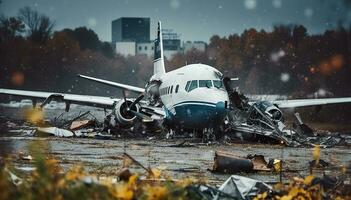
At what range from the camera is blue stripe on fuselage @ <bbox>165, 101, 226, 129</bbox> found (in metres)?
25.9

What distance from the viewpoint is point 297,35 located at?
82500 millimetres

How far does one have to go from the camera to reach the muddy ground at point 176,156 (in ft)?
48.4

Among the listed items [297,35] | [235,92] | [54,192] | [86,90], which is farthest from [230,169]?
[86,90]

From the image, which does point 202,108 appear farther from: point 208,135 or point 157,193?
point 157,193

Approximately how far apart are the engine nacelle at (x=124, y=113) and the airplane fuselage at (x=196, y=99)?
54.8 inches

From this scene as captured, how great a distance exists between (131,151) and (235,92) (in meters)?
9.09

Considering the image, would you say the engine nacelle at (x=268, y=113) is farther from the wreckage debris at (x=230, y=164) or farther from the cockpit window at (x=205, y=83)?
the wreckage debris at (x=230, y=164)

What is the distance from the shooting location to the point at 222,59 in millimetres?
105875

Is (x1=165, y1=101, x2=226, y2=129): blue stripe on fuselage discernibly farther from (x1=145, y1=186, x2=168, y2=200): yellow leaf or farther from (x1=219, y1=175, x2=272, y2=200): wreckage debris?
(x1=145, y1=186, x2=168, y2=200): yellow leaf

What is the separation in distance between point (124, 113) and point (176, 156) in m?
10.9

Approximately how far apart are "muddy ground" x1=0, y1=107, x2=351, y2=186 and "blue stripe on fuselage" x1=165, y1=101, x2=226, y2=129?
107 centimetres

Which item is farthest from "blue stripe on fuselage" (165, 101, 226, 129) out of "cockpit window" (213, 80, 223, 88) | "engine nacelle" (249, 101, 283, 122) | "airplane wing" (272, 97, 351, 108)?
"airplane wing" (272, 97, 351, 108)

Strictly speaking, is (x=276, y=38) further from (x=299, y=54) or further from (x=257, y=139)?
A: (x=257, y=139)

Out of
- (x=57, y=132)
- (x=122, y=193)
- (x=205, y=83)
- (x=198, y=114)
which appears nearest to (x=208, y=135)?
(x=198, y=114)
